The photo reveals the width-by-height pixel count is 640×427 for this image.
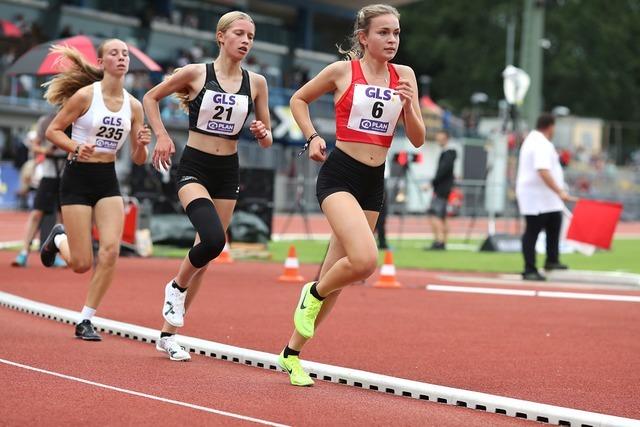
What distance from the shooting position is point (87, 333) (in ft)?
29.8

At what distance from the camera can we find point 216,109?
8.14 metres

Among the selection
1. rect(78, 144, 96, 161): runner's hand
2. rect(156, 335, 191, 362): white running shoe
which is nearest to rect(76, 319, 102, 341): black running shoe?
rect(156, 335, 191, 362): white running shoe

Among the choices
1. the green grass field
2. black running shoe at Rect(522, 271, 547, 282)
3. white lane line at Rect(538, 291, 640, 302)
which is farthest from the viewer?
the green grass field

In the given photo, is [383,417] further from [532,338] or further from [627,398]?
[532,338]

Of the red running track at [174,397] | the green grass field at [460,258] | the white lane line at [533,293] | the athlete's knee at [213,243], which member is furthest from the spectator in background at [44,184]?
the athlete's knee at [213,243]

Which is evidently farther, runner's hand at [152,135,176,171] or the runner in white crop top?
the runner in white crop top

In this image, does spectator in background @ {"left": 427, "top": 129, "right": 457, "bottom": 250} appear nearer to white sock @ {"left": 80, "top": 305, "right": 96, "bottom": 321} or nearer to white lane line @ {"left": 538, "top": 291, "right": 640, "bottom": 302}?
white lane line @ {"left": 538, "top": 291, "right": 640, "bottom": 302}

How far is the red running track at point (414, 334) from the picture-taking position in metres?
7.58

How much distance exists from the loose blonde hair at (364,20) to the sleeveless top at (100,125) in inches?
91.9

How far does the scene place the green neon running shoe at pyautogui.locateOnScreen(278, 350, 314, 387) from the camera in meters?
7.26

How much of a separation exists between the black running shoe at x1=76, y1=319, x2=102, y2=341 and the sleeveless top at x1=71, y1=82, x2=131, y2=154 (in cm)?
128

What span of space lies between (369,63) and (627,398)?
2408 mm

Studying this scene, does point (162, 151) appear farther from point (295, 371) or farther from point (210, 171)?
point (295, 371)

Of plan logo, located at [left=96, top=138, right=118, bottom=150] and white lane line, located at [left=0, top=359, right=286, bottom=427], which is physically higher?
plan logo, located at [left=96, top=138, right=118, bottom=150]
